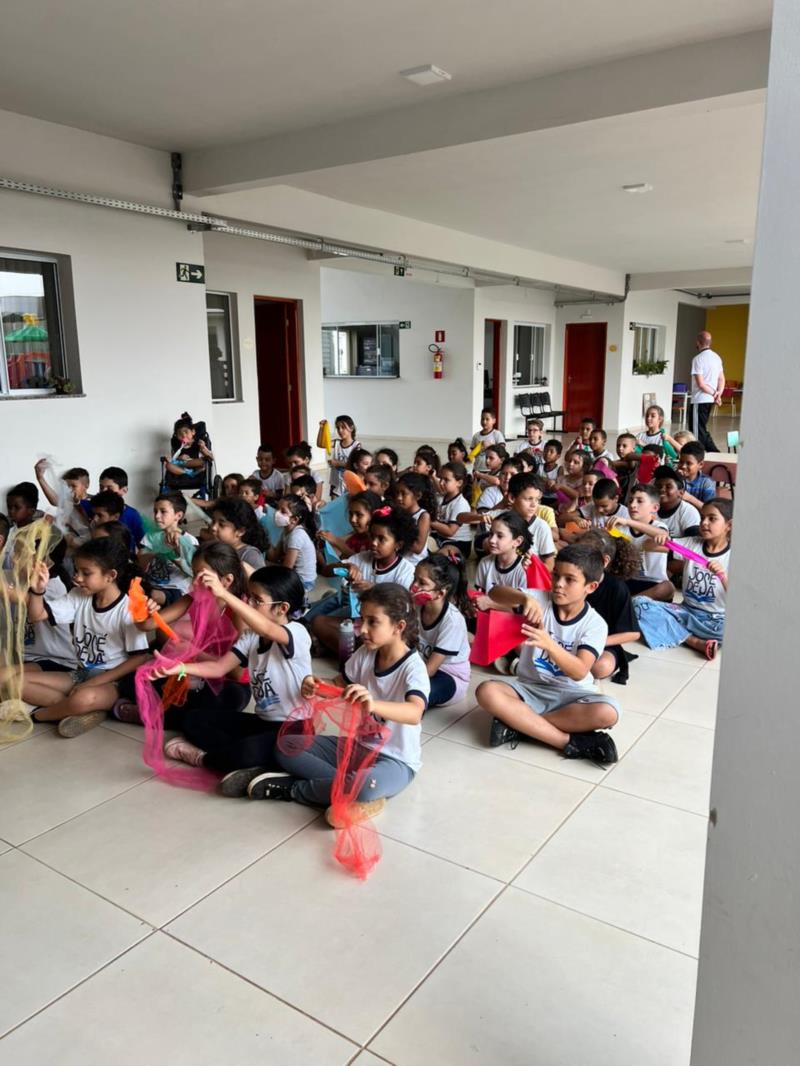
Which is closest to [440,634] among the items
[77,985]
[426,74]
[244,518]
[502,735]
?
[502,735]

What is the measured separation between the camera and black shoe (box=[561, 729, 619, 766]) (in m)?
3.06

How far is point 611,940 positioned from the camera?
6.95ft

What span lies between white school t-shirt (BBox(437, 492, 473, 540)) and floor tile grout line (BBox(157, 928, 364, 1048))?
379 centimetres

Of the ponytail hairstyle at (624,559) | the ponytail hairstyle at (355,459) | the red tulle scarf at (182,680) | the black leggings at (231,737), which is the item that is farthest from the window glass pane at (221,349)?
the black leggings at (231,737)

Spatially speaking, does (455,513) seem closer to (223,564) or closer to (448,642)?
(448,642)

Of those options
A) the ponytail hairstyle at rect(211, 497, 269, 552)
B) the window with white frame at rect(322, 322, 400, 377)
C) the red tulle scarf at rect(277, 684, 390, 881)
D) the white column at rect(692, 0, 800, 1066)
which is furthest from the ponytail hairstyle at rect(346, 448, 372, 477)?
the window with white frame at rect(322, 322, 400, 377)

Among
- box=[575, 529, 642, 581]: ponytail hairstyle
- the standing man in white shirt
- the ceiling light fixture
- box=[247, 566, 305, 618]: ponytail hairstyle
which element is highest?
the ceiling light fixture

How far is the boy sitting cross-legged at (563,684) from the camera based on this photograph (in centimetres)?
311

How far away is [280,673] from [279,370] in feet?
27.0

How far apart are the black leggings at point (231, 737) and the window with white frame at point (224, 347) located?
6.69 m

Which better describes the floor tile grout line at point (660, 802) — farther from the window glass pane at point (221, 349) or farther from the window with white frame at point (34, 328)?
the window glass pane at point (221, 349)

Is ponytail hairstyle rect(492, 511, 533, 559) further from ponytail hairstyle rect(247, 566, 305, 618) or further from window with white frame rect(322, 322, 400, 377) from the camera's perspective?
window with white frame rect(322, 322, 400, 377)

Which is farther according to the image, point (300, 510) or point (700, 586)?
point (300, 510)

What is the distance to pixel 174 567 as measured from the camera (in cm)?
449
